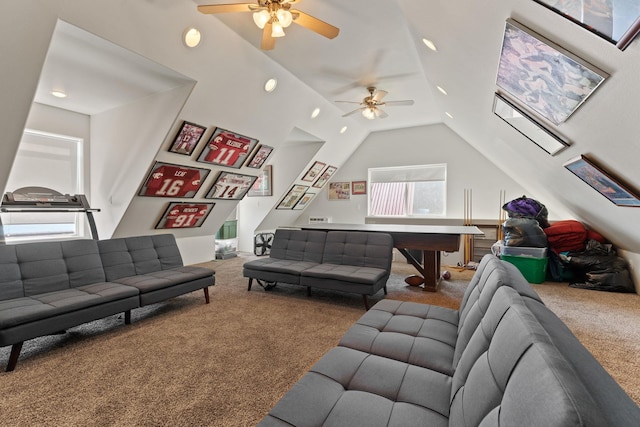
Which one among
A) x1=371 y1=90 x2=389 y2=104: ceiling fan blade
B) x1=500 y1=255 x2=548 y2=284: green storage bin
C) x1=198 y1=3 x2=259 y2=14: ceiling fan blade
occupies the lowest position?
x1=500 y1=255 x2=548 y2=284: green storage bin

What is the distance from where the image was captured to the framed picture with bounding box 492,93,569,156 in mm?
2445

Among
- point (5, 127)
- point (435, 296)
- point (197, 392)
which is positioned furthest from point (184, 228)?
point (435, 296)

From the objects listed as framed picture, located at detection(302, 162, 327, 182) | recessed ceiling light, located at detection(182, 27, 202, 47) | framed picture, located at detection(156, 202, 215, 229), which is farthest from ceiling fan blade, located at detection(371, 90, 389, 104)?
framed picture, located at detection(156, 202, 215, 229)

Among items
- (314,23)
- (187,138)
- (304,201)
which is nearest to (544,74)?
(314,23)

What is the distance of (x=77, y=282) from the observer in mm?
2775

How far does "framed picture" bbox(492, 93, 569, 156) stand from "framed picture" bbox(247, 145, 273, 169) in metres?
3.37

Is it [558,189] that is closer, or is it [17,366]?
[17,366]

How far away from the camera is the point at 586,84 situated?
5.07 feet

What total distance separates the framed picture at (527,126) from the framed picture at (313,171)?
389 cm

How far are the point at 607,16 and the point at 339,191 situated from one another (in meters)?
6.38

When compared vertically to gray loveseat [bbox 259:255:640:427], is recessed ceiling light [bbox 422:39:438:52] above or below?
above

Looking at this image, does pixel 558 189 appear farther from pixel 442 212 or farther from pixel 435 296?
pixel 442 212

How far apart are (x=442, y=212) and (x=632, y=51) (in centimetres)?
540

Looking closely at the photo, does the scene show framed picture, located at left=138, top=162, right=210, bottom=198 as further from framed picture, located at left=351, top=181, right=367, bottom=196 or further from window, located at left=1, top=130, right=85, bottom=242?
framed picture, located at left=351, top=181, right=367, bottom=196
